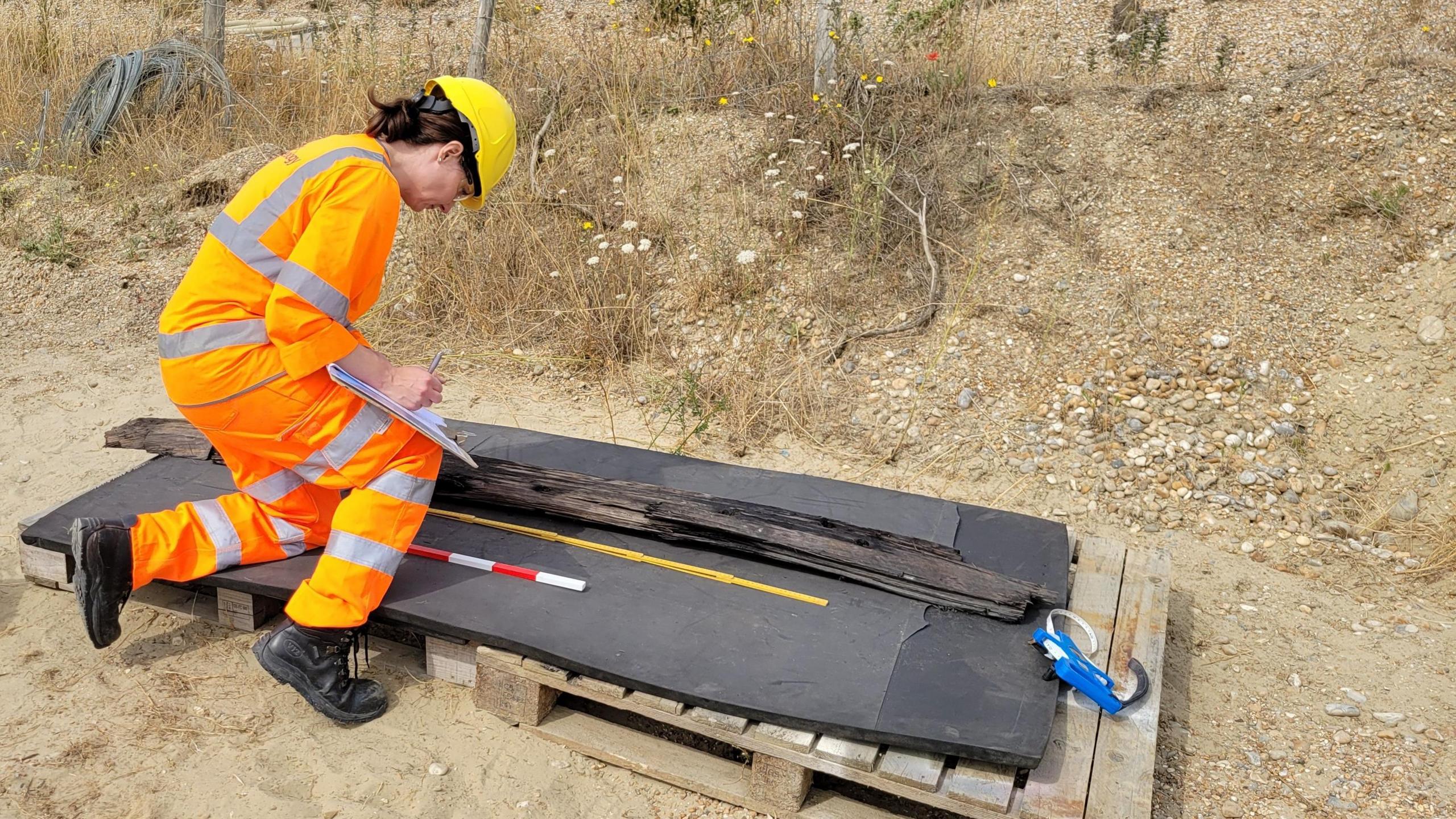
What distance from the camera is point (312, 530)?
359cm

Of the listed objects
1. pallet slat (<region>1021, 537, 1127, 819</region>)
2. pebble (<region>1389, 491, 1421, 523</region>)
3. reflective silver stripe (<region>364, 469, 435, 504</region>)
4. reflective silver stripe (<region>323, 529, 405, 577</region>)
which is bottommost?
pallet slat (<region>1021, 537, 1127, 819</region>)

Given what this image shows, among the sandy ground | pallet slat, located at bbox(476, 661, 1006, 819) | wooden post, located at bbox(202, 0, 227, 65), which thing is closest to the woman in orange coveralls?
the sandy ground

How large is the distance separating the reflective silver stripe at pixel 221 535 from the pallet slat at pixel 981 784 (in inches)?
91.9

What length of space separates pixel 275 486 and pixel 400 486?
0.56 metres

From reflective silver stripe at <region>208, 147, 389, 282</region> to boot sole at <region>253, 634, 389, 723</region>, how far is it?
43.8 inches

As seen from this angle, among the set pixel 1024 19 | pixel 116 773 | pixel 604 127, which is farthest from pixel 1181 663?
pixel 1024 19

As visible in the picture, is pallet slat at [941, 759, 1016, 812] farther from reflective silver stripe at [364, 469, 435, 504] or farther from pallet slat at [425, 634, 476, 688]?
reflective silver stripe at [364, 469, 435, 504]

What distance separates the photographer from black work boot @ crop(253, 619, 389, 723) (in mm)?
3148

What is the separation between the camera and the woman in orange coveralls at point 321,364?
9.63 feet

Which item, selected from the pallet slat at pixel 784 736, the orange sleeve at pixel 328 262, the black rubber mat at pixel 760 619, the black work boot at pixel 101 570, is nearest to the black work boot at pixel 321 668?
the black rubber mat at pixel 760 619

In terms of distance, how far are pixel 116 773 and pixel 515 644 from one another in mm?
1186

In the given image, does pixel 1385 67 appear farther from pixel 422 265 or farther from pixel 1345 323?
pixel 422 265

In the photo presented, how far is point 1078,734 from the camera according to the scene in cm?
290

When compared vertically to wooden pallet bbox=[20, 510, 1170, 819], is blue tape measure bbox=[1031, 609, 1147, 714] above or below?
above
